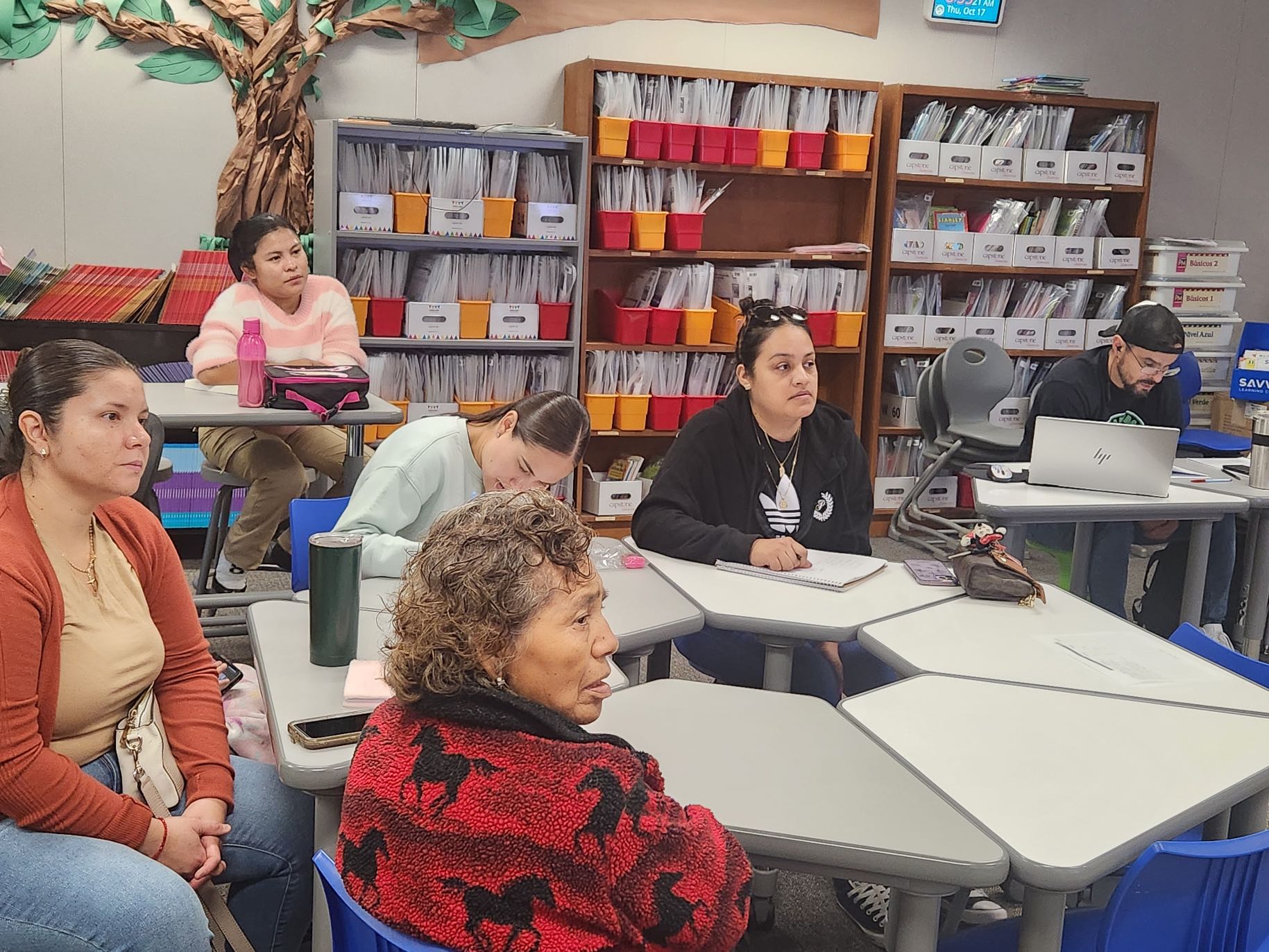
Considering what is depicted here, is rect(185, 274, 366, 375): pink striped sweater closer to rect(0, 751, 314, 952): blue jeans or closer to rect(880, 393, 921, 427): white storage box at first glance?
rect(0, 751, 314, 952): blue jeans

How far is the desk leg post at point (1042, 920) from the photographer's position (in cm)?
152

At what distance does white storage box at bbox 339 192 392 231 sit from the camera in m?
4.68

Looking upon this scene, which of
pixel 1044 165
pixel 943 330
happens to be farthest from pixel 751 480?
pixel 1044 165

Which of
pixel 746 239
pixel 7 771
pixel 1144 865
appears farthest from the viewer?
pixel 746 239

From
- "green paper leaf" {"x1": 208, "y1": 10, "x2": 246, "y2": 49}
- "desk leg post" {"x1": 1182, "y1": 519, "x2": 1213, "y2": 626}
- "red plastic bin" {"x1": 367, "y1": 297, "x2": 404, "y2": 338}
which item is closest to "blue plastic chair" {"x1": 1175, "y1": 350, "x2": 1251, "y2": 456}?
"desk leg post" {"x1": 1182, "y1": 519, "x2": 1213, "y2": 626}

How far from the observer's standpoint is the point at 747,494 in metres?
2.91

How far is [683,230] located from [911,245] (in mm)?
1119

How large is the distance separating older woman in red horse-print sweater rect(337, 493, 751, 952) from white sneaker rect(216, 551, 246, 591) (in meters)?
3.10

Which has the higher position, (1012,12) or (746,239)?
(1012,12)

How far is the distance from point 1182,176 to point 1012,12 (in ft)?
4.28

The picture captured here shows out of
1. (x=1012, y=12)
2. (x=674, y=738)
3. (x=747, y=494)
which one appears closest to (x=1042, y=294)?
(x=1012, y=12)

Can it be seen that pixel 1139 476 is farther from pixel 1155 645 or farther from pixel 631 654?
pixel 631 654

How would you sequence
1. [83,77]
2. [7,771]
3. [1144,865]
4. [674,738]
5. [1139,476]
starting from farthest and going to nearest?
[83,77], [1139,476], [674,738], [7,771], [1144,865]

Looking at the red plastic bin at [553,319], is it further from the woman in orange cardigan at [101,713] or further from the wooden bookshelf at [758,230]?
the woman in orange cardigan at [101,713]
